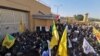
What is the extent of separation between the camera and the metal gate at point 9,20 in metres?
23.0

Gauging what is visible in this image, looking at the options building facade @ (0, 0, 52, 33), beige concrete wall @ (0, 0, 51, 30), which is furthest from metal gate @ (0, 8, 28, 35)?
beige concrete wall @ (0, 0, 51, 30)

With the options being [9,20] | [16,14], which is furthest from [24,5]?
[9,20]

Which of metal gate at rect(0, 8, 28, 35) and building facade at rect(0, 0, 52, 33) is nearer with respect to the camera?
metal gate at rect(0, 8, 28, 35)

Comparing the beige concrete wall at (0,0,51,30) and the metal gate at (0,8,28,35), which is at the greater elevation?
the beige concrete wall at (0,0,51,30)

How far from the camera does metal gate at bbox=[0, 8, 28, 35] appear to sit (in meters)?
23.0

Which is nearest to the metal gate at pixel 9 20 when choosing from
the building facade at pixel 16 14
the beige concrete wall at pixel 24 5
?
the building facade at pixel 16 14

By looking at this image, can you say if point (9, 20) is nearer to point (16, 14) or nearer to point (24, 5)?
point (16, 14)

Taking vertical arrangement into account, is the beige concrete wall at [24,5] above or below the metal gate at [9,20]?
above

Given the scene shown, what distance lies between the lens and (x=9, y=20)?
24984 mm

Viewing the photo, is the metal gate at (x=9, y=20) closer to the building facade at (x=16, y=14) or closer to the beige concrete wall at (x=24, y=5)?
the building facade at (x=16, y=14)

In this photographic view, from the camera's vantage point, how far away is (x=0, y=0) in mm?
21484

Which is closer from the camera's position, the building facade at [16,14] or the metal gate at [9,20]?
the metal gate at [9,20]

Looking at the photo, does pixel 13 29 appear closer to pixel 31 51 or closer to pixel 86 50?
pixel 31 51

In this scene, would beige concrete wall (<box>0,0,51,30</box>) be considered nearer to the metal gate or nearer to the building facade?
the building facade
